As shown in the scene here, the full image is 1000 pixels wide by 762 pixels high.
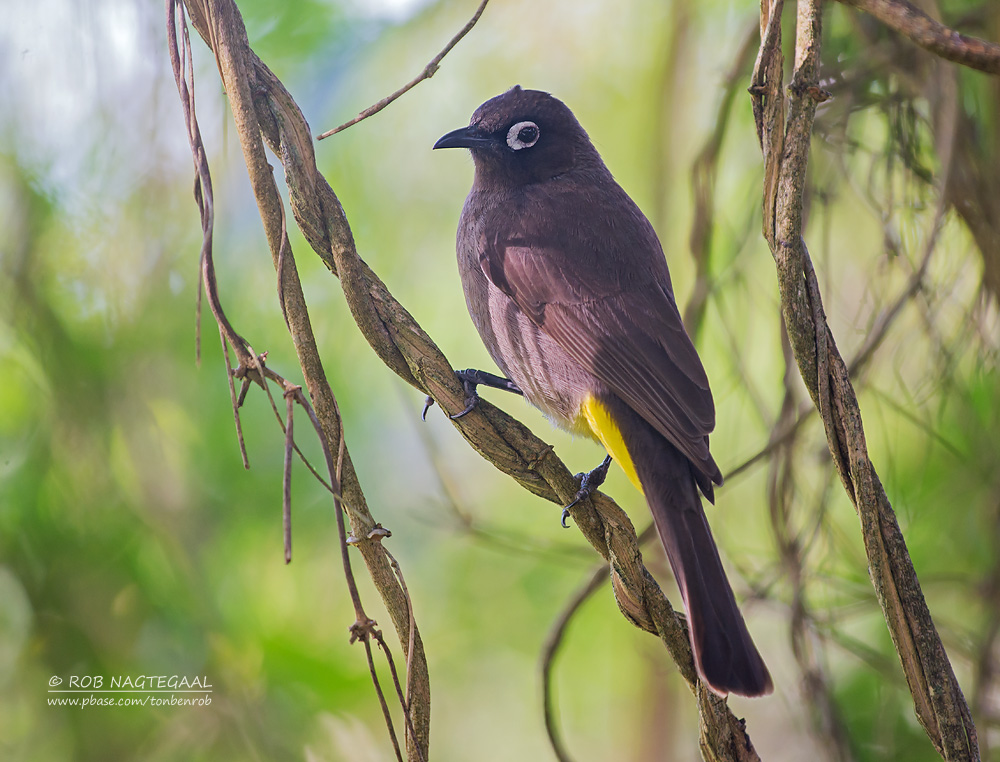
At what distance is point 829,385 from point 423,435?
1.64 meters

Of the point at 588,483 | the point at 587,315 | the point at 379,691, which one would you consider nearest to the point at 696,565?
the point at 588,483

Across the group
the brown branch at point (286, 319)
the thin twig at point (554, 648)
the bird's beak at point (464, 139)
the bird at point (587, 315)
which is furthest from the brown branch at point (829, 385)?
the bird's beak at point (464, 139)

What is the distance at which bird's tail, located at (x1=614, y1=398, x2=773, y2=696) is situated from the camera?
5.46ft

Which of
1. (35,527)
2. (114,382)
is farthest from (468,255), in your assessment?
(35,527)

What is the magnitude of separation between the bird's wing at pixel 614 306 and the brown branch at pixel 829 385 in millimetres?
582

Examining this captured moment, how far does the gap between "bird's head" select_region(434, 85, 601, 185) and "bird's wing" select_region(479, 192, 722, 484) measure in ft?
1.13

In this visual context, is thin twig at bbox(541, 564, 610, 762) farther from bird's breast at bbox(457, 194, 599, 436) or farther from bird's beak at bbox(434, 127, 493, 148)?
bird's beak at bbox(434, 127, 493, 148)

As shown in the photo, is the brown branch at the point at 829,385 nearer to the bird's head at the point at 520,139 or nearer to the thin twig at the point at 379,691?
the thin twig at the point at 379,691

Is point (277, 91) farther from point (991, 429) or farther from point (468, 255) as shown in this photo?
point (991, 429)

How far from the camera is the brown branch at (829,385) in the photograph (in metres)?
1.54

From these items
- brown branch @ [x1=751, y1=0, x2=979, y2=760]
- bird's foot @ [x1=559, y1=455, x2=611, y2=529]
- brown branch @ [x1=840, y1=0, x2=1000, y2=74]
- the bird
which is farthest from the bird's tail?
brown branch @ [x1=840, y1=0, x2=1000, y2=74]

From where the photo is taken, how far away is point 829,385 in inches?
62.8

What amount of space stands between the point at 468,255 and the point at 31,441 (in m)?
1.67

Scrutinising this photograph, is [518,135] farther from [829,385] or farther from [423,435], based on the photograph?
[829,385]
